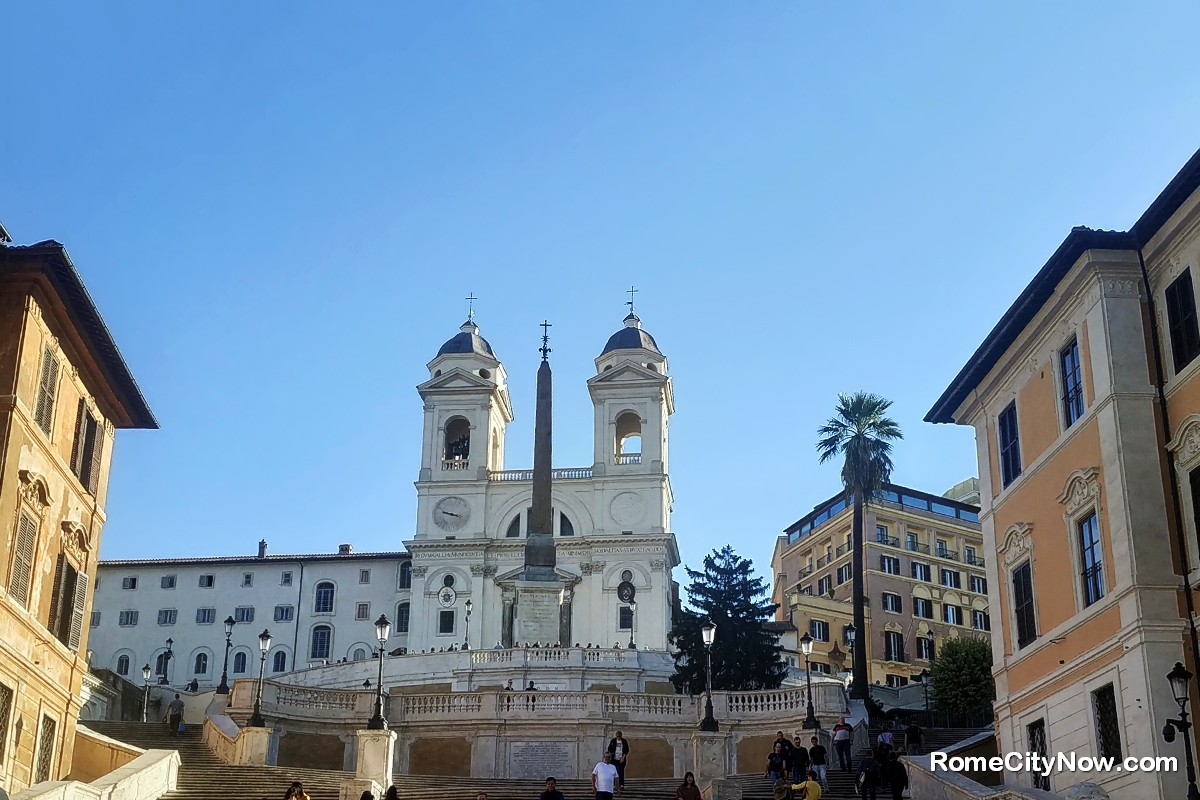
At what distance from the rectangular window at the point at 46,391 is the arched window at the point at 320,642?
199 feet

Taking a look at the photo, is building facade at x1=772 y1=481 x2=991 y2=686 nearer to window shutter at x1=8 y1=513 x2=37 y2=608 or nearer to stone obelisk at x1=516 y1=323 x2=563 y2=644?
stone obelisk at x1=516 y1=323 x2=563 y2=644

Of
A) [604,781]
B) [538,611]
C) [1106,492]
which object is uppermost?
[538,611]

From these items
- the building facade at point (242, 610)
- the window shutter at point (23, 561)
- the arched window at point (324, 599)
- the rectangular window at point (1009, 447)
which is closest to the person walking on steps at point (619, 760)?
the rectangular window at point (1009, 447)

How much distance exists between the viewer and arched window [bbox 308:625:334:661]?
88.8 meters

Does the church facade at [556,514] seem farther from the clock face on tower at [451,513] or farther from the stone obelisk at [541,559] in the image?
the stone obelisk at [541,559]

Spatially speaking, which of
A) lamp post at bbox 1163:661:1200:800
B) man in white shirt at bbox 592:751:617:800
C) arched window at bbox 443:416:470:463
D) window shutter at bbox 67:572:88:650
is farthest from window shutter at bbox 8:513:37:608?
arched window at bbox 443:416:470:463

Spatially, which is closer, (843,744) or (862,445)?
(843,744)

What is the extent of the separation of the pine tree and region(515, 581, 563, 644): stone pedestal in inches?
246

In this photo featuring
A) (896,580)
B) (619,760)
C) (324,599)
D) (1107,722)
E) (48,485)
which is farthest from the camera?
(896,580)

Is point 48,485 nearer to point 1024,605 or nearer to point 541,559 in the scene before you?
point 1024,605

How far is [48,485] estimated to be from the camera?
29969 millimetres

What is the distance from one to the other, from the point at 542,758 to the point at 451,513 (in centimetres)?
5150

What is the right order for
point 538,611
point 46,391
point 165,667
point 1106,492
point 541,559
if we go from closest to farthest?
point 1106,492
point 46,391
point 538,611
point 541,559
point 165,667

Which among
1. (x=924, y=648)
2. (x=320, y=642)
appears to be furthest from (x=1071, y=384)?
(x=924, y=648)
